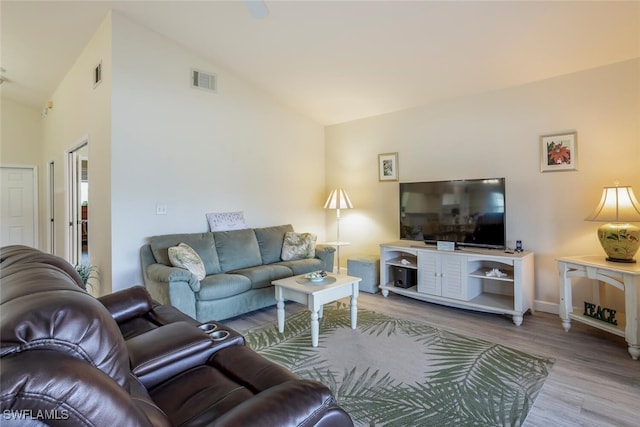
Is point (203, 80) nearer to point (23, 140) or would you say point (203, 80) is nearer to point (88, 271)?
point (88, 271)

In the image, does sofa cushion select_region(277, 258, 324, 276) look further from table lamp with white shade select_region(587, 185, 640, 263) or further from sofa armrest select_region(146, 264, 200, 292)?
table lamp with white shade select_region(587, 185, 640, 263)

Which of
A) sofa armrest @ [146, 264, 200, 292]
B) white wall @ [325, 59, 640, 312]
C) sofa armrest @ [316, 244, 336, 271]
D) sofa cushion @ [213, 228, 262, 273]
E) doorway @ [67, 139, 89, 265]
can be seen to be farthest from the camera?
doorway @ [67, 139, 89, 265]

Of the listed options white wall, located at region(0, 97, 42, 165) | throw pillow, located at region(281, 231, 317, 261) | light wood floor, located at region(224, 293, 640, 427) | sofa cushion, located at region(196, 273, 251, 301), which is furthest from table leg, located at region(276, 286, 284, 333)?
white wall, located at region(0, 97, 42, 165)

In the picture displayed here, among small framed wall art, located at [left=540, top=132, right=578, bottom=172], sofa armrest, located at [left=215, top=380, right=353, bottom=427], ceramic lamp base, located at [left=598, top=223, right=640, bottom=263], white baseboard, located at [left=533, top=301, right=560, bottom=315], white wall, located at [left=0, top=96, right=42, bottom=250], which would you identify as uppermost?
white wall, located at [left=0, top=96, right=42, bottom=250]

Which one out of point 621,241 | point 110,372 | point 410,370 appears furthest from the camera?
point 621,241

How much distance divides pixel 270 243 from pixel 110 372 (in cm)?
360

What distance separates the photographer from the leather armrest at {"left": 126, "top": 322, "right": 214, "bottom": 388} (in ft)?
4.50

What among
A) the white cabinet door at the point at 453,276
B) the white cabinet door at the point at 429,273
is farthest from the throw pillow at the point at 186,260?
the white cabinet door at the point at 453,276

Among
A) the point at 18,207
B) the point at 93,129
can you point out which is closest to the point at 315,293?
the point at 93,129

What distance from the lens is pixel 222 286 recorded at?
10.8 feet

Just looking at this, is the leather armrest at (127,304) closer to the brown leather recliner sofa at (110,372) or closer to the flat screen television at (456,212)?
the brown leather recliner sofa at (110,372)

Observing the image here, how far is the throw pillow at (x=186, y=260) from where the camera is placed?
3273mm

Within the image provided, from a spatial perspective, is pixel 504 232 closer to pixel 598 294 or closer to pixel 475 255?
pixel 475 255

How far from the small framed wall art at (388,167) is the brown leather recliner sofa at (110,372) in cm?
353
